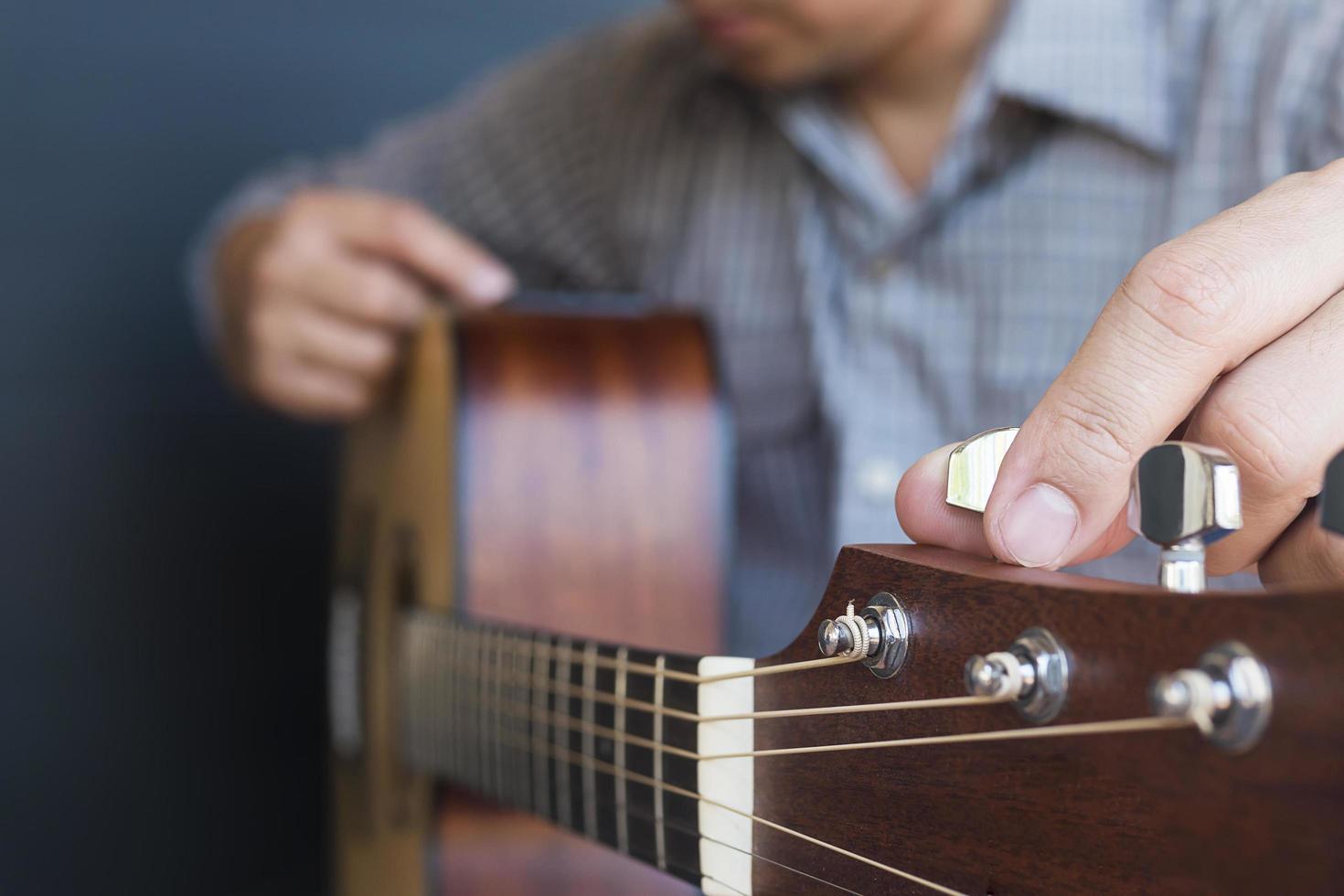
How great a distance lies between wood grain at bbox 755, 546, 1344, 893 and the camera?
20 cm

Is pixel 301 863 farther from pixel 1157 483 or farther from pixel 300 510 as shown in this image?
pixel 1157 483

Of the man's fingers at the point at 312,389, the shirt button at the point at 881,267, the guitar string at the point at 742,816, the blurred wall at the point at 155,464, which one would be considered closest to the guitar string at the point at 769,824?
the guitar string at the point at 742,816

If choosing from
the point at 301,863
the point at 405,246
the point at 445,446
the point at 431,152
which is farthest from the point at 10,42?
the point at 301,863

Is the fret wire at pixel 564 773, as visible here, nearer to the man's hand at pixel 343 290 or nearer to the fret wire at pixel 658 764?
the fret wire at pixel 658 764

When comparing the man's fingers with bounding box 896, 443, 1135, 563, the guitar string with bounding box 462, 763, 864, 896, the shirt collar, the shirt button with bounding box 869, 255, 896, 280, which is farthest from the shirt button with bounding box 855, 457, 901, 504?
the man's fingers with bounding box 896, 443, 1135, 563

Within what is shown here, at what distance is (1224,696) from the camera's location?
0.21 m

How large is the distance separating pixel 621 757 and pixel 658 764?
33 mm

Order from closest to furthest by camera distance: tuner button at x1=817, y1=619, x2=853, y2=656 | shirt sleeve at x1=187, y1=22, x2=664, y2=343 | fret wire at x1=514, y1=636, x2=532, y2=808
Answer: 1. tuner button at x1=817, y1=619, x2=853, y2=656
2. fret wire at x1=514, y1=636, x2=532, y2=808
3. shirt sleeve at x1=187, y1=22, x2=664, y2=343

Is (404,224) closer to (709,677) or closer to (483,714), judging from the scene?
(483,714)

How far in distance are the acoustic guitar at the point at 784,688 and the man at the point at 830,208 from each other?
0.05m

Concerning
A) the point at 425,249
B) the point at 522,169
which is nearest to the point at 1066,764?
the point at 425,249

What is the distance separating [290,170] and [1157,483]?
1.03 m

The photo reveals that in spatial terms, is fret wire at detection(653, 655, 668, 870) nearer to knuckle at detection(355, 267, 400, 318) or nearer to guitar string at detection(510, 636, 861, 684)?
guitar string at detection(510, 636, 861, 684)

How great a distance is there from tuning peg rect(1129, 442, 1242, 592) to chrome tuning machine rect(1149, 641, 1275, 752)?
0.03 metres
